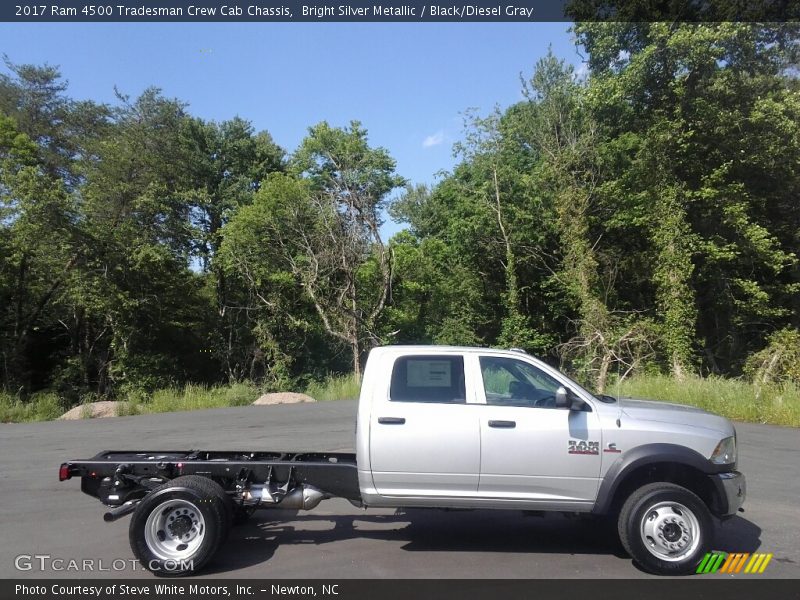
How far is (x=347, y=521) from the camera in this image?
6.69 meters

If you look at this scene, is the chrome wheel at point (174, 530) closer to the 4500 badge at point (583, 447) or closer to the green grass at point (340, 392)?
the 4500 badge at point (583, 447)

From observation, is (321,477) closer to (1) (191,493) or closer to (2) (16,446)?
(1) (191,493)

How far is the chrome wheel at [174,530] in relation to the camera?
5270mm

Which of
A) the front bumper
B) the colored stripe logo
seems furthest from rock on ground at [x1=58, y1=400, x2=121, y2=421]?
the front bumper

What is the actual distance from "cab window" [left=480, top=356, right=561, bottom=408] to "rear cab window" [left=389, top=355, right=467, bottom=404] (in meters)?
0.25

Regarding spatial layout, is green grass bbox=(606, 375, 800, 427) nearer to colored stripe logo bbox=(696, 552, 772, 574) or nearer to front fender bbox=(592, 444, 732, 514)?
colored stripe logo bbox=(696, 552, 772, 574)

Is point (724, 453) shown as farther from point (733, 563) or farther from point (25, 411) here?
point (25, 411)

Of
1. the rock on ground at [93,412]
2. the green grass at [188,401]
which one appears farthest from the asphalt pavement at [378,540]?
the green grass at [188,401]

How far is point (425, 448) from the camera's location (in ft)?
17.7

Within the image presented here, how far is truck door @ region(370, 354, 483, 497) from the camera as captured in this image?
5.36m

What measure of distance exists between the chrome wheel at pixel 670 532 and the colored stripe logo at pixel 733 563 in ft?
0.83

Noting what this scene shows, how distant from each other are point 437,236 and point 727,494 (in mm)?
28909
